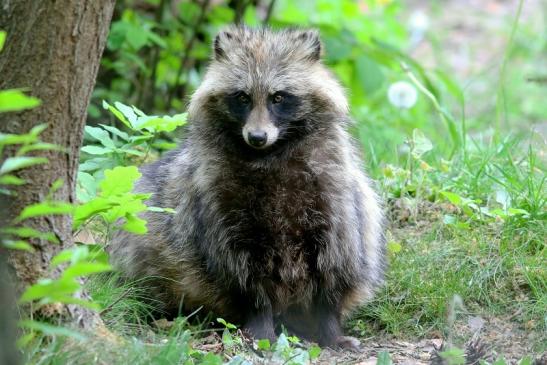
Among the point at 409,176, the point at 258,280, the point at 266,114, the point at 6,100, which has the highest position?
the point at 6,100

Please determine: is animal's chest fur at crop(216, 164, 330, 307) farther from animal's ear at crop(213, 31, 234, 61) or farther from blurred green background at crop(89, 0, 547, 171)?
blurred green background at crop(89, 0, 547, 171)

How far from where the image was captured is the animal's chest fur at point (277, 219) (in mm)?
4789

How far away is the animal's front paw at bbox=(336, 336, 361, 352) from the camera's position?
483cm

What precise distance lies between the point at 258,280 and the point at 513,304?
4.12 ft

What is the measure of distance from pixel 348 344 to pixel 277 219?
2.33ft

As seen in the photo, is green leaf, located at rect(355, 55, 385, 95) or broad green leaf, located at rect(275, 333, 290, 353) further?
green leaf, located at rect(355, 55, 385, 95)

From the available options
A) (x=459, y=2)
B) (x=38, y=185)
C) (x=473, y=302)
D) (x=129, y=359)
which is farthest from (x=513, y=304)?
(x=459, y=2)

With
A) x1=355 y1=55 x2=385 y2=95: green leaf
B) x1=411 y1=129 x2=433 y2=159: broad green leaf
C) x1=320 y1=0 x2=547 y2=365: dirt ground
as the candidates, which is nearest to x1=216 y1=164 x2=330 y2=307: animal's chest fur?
x1=411 y1=129 x2=433 y2=159: broad green leaf

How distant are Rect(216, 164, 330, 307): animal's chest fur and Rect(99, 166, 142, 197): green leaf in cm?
100

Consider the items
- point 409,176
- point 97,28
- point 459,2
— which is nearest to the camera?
point 97,28

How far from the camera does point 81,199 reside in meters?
4.29

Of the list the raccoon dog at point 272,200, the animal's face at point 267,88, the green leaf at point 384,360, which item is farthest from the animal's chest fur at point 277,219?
the green leaf at point 384,360

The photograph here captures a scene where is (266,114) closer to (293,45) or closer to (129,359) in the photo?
(293,45)

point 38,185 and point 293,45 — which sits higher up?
point 293,45
